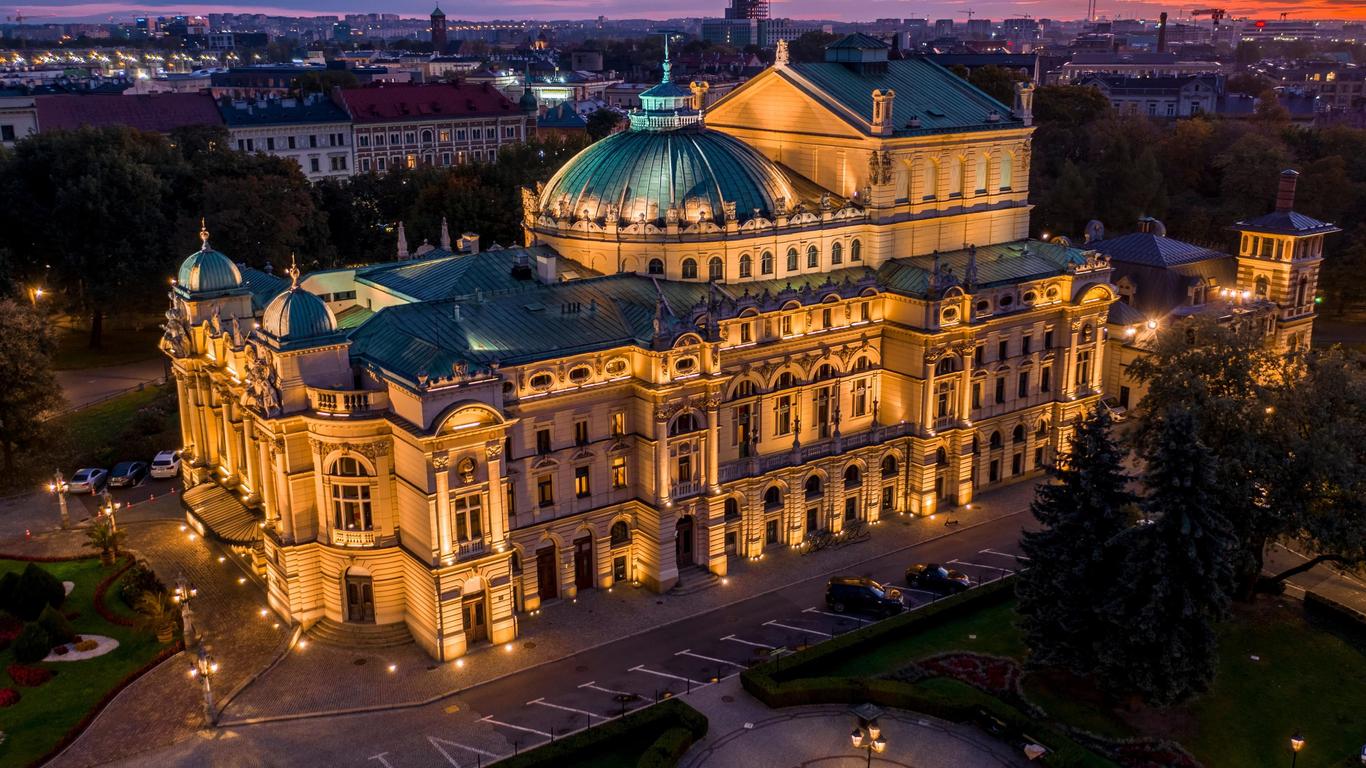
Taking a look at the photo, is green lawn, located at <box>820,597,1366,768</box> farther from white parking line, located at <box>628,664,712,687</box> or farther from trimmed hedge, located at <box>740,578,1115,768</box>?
white parking line, located at <box>628,664,712,687</box>

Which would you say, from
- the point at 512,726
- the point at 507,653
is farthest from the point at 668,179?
the point at 512,726

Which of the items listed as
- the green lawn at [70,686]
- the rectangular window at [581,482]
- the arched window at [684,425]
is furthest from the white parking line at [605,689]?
the green lawn at [70,686]

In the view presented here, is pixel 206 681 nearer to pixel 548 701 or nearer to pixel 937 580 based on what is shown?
pixel 548 701

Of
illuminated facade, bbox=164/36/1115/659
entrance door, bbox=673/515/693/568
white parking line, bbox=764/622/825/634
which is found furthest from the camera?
entrance door, bbox=673/515/693/568

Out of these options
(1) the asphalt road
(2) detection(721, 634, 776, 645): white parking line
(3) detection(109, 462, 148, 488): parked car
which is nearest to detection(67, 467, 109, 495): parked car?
(3) detection(109, 462, 148, 488): parked car

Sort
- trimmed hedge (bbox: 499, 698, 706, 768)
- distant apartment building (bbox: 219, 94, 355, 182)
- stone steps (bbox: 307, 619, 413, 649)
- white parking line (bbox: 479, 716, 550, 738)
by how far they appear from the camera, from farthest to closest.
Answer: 1. distant apartment building (bbox: 219, 94, 355, 182)
2. stone steps (bbox: 307, 619, 413, 649)
3. white parking line (bbox: 479, 716, 550, 738)
4. trimmed hedge (bbox: 499, 698, 706, 768)

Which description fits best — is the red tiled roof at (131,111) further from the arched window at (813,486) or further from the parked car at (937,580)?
the parked car at (937,580)

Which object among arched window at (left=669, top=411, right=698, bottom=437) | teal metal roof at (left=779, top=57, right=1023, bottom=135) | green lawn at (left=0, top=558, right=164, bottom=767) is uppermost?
teal metal roof at (left=779, top=57, right=1023, bottom=135)

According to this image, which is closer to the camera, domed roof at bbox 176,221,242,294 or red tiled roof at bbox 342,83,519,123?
domed roof at bbox 176,221,242,294
